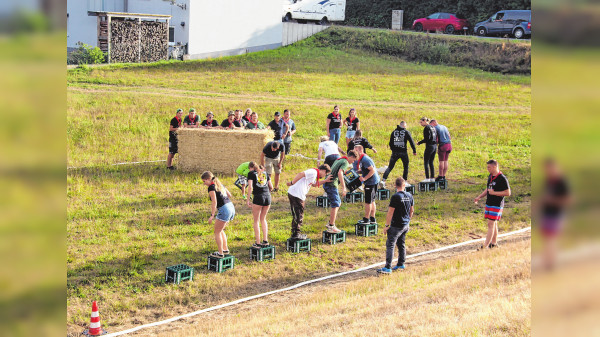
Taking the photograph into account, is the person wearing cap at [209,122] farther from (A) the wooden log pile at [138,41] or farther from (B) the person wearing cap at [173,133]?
(A) the wooden log pile at [138,41]

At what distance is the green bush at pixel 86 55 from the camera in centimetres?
3675

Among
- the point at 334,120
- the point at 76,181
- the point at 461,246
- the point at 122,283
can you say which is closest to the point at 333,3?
the point at 334,120

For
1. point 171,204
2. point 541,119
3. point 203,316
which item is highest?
point 541,119

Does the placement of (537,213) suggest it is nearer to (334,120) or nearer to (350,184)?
(350,184)

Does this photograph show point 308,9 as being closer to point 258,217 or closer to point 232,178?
point 232,178

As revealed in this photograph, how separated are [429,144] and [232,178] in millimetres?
5905

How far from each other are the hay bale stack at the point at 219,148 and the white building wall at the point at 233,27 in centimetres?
2161

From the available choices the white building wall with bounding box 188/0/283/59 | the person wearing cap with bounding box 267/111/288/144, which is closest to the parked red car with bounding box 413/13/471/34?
the white building wall with bounding box 188/0/283/59

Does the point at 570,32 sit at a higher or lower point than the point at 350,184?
higher

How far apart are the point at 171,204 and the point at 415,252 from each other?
6.43 m

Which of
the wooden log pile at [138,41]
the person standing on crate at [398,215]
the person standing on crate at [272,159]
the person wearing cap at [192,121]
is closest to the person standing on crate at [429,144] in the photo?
the person standing on crate at [272,159]

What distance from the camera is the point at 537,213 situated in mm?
1981

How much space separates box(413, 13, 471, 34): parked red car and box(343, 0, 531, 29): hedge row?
1962 mm

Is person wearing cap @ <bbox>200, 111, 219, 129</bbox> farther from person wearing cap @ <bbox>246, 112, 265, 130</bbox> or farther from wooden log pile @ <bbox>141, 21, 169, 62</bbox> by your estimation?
wooden log pile @ <bbox>141, 21, 169, 62</bbox>
